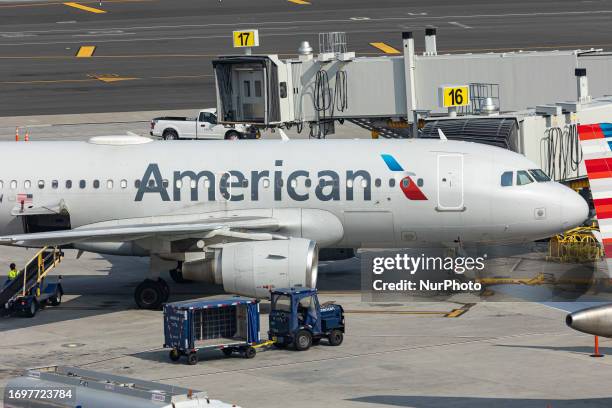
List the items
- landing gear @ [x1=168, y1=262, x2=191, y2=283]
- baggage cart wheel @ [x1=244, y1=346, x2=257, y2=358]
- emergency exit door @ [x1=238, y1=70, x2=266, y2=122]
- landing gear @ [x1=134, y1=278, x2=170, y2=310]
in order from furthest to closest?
emergency exit door @ [x1=238, y1=70, x2=266, y2=122] → landing gear @ [x1=168, y1=262, x2=191, y2=283] → landing gear @ [x1=134, y1=278, x2=170, y2=310] → baggage cart wheel @ [x1=244, y1=346, x2=257, y2=358]

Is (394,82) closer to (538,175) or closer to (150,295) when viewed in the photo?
(538,175)

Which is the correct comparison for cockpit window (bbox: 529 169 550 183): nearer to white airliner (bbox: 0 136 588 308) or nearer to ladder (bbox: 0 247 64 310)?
white airliner (bbox: 0 136 588 308)

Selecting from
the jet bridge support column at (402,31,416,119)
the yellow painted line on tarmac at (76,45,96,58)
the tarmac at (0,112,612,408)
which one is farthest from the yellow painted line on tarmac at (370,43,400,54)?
the tarmac at (0,112,612,408)

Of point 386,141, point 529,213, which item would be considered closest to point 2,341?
point 386,141

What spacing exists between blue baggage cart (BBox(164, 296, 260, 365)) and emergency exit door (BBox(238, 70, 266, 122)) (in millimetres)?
23304

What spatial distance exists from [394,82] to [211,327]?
23.6 m

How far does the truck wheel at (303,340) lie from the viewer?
33969 millimetres

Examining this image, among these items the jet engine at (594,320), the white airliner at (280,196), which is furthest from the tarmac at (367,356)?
the jet engine at (594,320)

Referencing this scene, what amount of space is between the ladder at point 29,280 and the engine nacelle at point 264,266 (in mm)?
5986

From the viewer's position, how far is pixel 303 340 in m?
34.1

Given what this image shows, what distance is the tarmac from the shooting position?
29.1 meters

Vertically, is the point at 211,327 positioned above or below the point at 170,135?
below

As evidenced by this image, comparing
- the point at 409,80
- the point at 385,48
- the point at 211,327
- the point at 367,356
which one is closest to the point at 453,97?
the point at 409,80

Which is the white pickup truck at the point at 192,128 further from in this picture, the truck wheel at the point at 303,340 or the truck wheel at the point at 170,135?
the truck wheel at the point at 303,340
